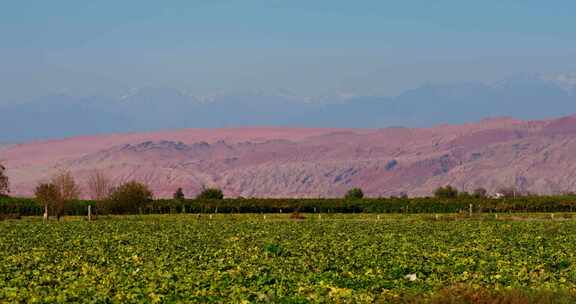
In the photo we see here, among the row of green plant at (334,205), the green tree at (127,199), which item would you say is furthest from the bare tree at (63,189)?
the row of green plant at (334,205)

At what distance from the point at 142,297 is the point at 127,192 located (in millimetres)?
73873

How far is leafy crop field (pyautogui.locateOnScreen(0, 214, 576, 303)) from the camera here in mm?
24328

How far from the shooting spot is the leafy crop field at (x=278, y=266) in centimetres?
2433

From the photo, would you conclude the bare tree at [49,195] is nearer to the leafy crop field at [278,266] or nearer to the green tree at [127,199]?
the green tree at [127,199]

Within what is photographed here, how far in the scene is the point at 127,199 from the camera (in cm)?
9706

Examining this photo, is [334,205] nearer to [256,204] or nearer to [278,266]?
[256,204]

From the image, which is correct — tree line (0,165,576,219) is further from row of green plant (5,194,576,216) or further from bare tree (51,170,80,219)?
bare tree (51,170,80,219)

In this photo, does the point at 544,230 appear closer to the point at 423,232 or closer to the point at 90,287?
the point at 423,232

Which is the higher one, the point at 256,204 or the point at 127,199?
the point at 127,199

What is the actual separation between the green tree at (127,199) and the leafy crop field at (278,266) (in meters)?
45.0

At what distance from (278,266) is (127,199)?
67.3 m

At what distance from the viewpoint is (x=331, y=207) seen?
11269cm

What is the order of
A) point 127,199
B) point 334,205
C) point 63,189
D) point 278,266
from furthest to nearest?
point 334,205
point 127,199
point 63,189
point 278,266

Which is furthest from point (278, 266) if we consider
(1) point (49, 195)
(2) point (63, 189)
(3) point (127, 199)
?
(3) point (127, 199)
